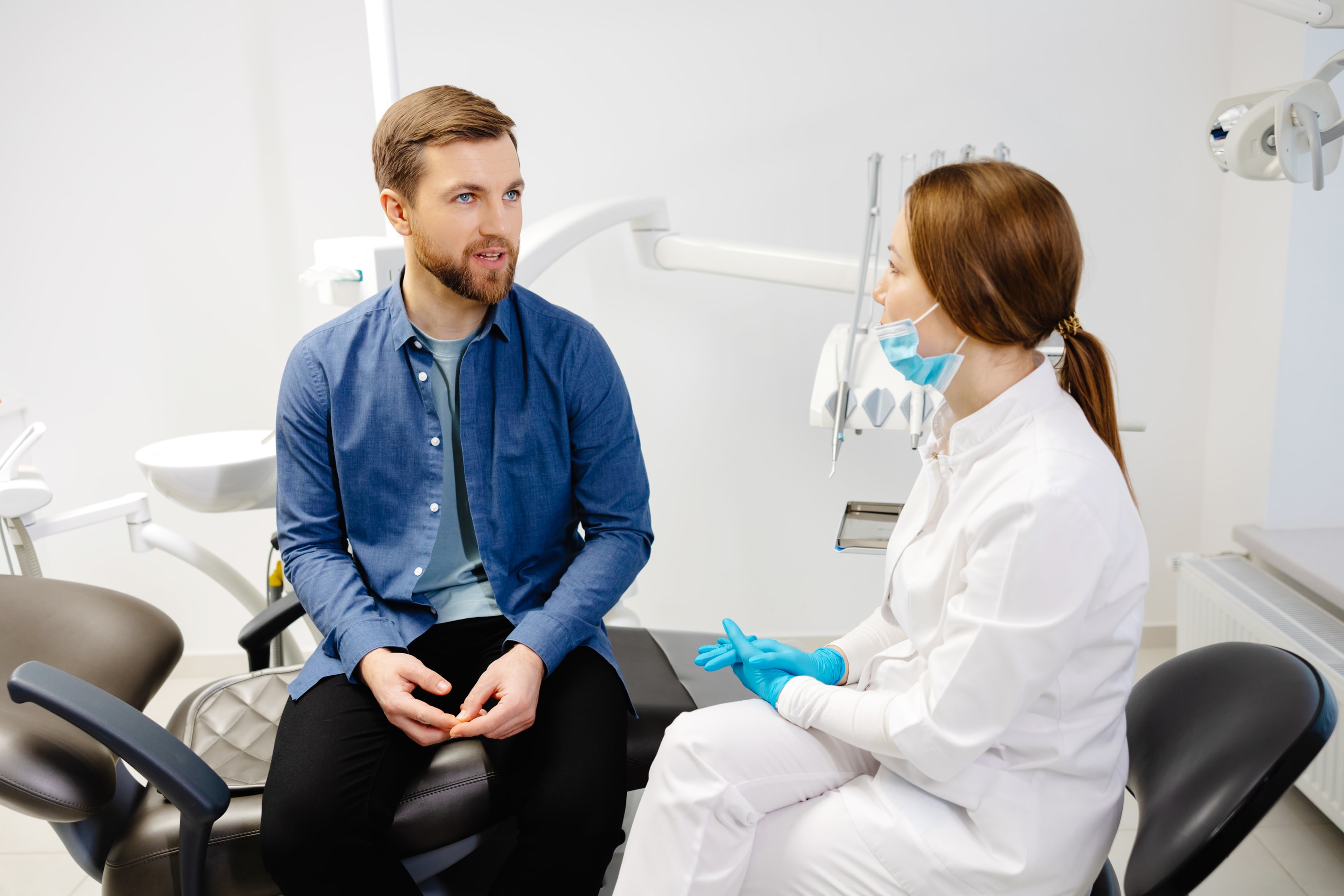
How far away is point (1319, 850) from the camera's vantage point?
1846mm

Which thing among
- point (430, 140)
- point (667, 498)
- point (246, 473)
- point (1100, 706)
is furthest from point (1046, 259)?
point (667, 498)

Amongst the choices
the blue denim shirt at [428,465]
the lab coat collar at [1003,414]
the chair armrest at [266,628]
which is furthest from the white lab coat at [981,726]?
the chair armrest at [266,628]

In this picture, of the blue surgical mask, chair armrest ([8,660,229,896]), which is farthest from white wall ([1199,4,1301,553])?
chair armrest ([8,660,229,896])

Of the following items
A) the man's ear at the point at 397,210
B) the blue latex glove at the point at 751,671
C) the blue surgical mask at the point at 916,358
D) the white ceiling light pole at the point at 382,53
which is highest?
the white ceiling light pole at the point at 382,53

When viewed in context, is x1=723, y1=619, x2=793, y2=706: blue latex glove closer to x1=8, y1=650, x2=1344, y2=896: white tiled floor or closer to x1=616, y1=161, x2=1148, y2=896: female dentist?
x1=616, y1=161, x2=1148, y2=896: female dentist

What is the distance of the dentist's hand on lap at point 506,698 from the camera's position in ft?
3.96

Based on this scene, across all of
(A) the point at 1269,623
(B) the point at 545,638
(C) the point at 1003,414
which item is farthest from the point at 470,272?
(A) the point at 1269,623

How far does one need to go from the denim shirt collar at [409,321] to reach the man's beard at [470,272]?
0.03 metres

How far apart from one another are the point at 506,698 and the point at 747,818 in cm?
37

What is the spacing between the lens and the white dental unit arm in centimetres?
134

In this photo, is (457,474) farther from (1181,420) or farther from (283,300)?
(1181,420)

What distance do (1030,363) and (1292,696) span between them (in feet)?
1.43

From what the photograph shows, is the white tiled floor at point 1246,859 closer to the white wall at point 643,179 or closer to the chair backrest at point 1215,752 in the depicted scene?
the chair backrest at point 1215,752

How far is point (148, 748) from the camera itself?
110cm
